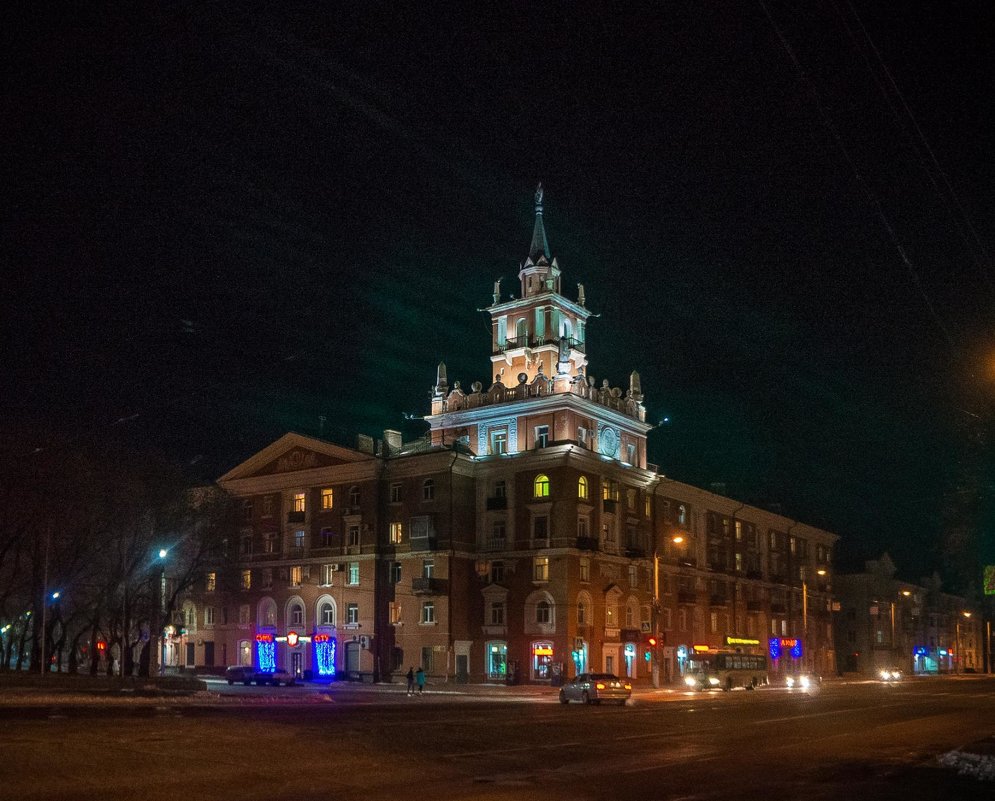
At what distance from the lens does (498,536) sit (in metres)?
76.4

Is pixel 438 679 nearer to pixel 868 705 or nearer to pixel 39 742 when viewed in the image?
pixel 868 705

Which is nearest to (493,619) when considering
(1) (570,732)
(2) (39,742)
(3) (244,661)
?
(3) (244,661)

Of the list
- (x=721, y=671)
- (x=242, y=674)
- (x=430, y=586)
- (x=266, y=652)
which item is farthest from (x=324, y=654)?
(x=721, y=671)

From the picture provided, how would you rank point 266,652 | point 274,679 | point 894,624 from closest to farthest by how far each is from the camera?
point 274,679 < point 266,652 < point 894,624

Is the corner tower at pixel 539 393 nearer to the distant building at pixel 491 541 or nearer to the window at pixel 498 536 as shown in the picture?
the distant building at pixel 491 541

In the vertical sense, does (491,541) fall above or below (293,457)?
below

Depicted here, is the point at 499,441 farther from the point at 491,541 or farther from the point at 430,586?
the point at 430,586

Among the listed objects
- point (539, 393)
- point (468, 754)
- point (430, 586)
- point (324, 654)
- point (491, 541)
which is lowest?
point (324, 654)

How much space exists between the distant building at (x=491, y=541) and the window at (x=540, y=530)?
13 centimetres

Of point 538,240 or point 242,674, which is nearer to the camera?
point 242,674

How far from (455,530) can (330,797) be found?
60.0m

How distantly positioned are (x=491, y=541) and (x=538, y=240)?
2384cm

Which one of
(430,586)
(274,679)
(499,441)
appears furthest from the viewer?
(499,441)

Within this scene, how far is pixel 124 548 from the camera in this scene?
54.7 m
